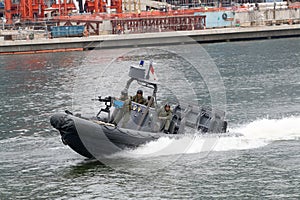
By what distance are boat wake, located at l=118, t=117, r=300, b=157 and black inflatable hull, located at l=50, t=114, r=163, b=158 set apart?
45 centimetres

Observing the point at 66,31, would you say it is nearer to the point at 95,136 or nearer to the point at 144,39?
the point at 144,39

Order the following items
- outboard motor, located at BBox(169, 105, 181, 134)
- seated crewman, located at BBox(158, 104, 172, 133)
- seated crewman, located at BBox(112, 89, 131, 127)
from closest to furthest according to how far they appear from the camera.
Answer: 1. seated crewman, located at BBox(112, 89, 131, 127)
2. seated crewman, located at BBox(158, 104, 172, 133)
3. outboard motor, located at BBox(169, 105, 181, 134)

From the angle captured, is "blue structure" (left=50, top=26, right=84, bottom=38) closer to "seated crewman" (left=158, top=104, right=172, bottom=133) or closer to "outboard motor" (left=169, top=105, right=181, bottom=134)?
"outboard motor" (left=169, top=105, right=181, bottom=134)

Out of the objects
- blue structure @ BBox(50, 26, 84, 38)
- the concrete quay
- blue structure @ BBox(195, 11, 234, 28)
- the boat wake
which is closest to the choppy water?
the boat wake

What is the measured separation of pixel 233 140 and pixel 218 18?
82.1 m

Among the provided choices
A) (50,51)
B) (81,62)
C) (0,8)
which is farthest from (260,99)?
(0,8)

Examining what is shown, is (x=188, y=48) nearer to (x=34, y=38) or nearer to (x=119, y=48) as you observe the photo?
(x=119, y=48)

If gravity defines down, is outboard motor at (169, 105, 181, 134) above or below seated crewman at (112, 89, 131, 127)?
below

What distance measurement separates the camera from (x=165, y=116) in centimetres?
2959

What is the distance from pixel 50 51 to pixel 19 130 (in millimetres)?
59956

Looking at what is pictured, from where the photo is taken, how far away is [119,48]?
3954 inches

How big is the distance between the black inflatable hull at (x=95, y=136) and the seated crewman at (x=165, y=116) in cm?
73

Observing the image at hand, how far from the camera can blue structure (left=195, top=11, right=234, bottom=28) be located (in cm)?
11200

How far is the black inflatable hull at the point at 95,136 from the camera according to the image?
91.9 feet
